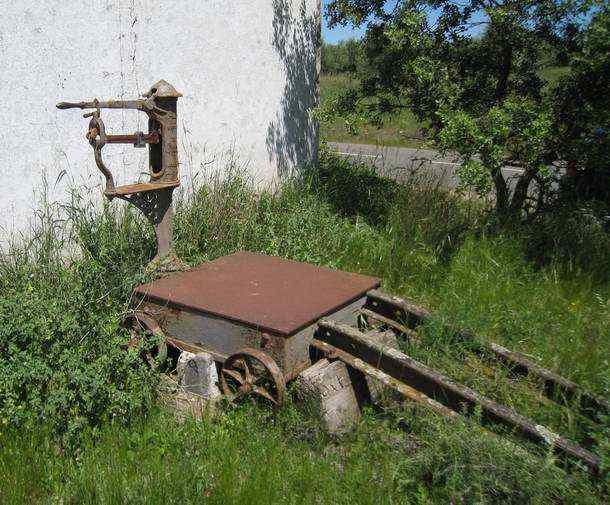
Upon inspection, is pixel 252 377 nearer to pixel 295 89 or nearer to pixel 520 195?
pixel 520 195

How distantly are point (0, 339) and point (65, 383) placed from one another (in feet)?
1.48

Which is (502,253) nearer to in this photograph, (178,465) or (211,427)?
(211,427)

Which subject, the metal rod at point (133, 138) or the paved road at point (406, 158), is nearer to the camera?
the metal rod at point (133, 138)

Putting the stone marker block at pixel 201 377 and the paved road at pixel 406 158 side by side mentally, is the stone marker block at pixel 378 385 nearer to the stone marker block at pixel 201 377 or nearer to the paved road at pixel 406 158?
the stone marker block at pixel 201 377

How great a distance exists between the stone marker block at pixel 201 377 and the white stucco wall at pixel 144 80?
5.52 ft

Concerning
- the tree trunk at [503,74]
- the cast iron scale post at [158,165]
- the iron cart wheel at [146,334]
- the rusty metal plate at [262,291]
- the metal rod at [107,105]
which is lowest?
the iron cart wheel at [146,334]

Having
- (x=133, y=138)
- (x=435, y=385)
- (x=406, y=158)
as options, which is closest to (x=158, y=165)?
(x=133, y=138)

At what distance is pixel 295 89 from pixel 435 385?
451cm

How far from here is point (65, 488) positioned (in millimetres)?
2617

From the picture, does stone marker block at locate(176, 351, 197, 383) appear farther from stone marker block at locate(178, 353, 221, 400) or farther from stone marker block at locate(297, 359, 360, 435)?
stone marker block at locate(297, 359, 360, 435)

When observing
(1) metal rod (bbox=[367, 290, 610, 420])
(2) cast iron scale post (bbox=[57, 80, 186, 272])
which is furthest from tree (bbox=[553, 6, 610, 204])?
(2) cast iron scale post (bbox=[57, 80, 186, 272])

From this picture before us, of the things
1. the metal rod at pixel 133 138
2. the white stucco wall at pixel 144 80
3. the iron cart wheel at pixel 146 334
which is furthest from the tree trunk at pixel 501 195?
the iron cart wheel at pixel 146 334

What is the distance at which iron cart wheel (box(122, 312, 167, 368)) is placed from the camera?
11.2ft

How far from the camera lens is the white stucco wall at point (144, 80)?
406 cm
